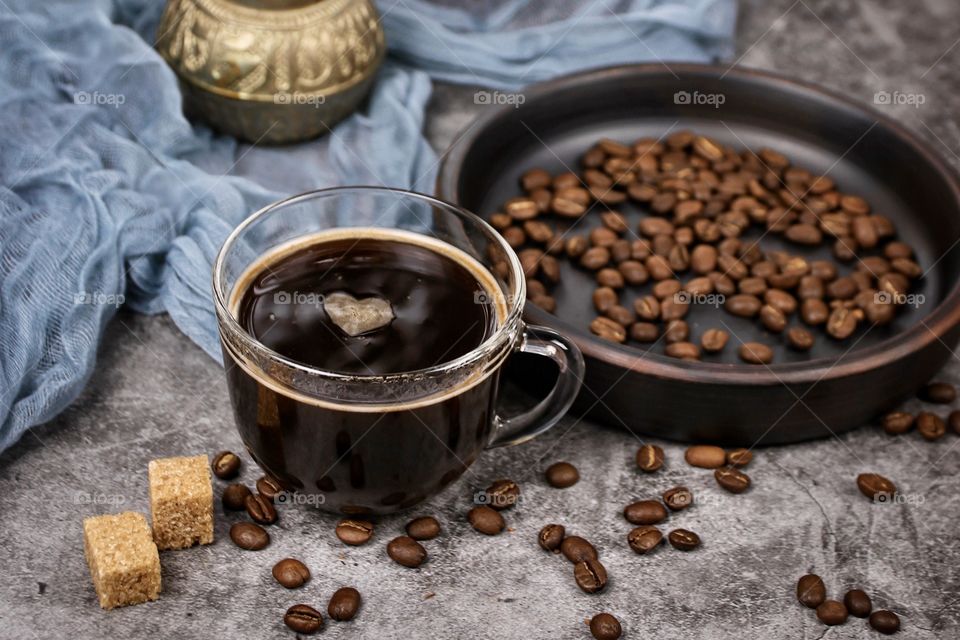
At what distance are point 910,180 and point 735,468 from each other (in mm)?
754

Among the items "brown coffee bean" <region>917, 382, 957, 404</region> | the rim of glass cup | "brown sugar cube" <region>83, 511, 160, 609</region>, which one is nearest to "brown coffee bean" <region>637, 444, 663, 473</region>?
the rim of glass cup

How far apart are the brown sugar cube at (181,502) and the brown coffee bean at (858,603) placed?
2.79ft

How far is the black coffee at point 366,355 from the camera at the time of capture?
149 cm

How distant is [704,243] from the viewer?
7.10 ft

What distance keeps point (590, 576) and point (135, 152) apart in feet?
3.72

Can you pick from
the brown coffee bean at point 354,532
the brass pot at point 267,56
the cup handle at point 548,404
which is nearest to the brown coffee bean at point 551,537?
the cup handle at point 548,404

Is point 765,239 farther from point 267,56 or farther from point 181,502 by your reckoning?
point 181,502

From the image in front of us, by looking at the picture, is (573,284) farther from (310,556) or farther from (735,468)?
(310,556)

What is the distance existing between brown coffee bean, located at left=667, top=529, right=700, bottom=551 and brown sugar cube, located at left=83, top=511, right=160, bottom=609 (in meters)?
0.69

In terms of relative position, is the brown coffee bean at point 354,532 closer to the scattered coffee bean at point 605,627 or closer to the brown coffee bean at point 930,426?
the scattered coffee bean at point 605,627

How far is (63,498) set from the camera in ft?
5.51

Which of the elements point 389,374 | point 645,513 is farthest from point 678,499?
point 389,374

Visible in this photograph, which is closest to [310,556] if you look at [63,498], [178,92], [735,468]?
[63,498]

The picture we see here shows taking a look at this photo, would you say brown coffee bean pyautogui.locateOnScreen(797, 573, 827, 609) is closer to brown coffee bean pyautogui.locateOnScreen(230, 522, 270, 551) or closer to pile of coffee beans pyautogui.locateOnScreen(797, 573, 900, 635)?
pile of coffee beans pyautogui.locateOnScreen(797, 573, 900, 635)
